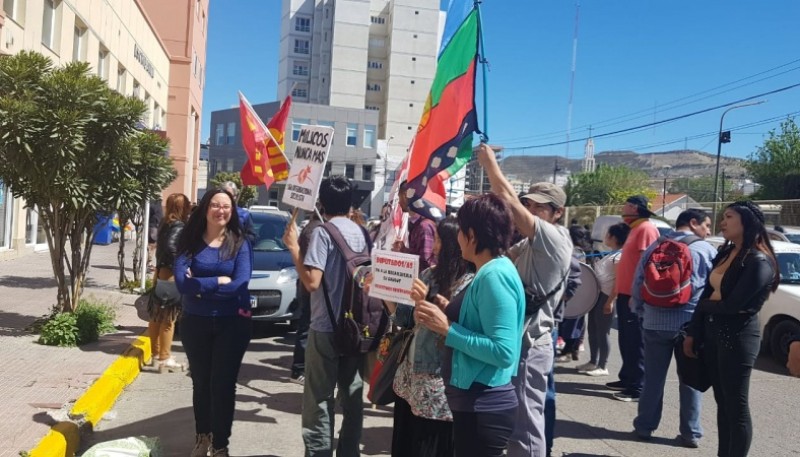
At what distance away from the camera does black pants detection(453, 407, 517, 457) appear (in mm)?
3145

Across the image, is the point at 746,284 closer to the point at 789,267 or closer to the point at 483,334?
the point at 483,334

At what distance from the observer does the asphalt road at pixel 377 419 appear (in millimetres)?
5680

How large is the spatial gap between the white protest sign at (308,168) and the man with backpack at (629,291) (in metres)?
3.95

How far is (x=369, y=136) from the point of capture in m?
75.9

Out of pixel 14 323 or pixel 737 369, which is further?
pixel 14 323

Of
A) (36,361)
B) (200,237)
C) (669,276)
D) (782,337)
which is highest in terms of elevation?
(200,237)

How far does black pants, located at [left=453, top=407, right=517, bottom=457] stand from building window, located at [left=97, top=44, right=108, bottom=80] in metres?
21.9

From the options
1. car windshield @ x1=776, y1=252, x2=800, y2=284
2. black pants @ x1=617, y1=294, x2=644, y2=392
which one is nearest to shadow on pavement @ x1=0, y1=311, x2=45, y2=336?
black pants @ x1=617, y1=294, x2=644, y2=392

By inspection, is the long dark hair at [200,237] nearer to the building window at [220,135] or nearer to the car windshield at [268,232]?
the car windshield at [268,232]

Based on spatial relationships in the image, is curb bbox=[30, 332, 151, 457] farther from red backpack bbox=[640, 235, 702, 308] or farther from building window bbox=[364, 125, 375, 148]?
building window bbox=[364, 125, 375, 148]

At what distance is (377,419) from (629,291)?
9.99 feet

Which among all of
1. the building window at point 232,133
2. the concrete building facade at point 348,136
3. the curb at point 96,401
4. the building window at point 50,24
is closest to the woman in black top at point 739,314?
the curb at point 96,401

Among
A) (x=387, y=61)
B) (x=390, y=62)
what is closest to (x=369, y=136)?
(x=390, y=62)

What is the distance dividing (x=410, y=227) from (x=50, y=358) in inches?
164
